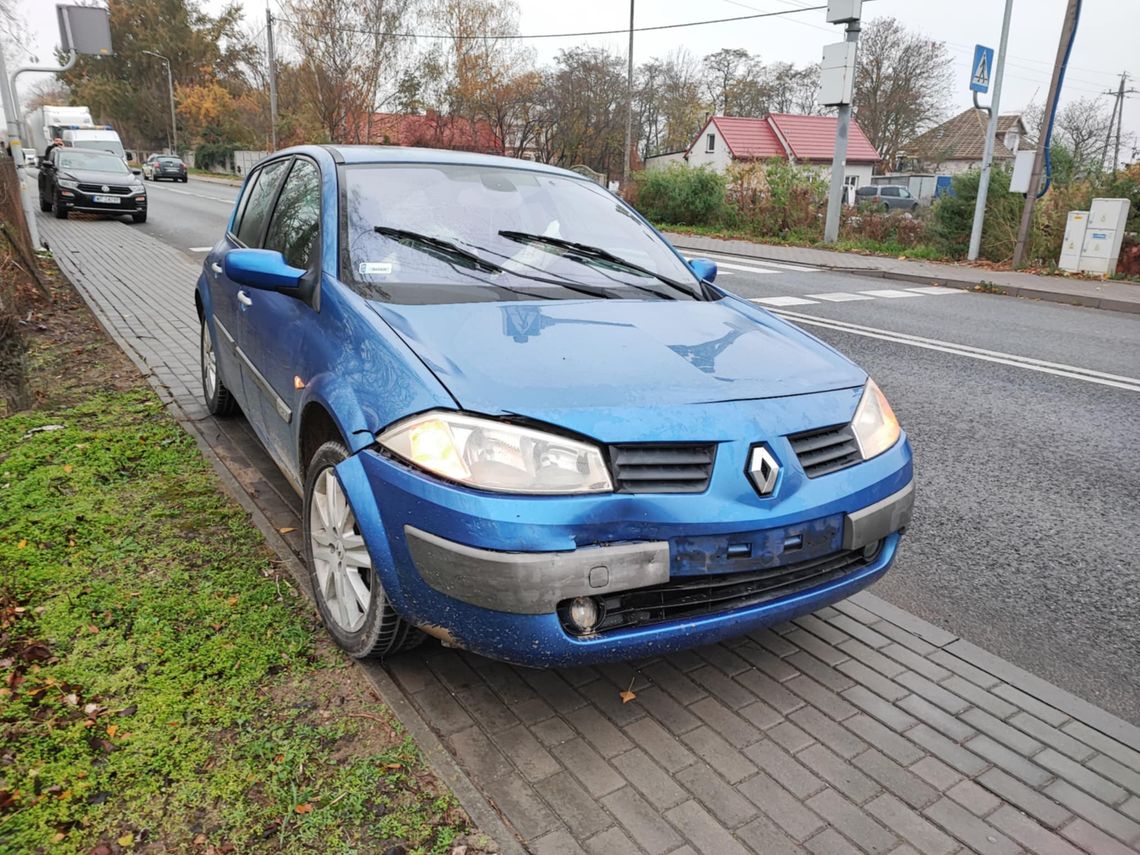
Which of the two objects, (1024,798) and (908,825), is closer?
(908,825)

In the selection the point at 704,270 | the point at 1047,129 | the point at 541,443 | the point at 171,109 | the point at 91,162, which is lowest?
the point at 541,443

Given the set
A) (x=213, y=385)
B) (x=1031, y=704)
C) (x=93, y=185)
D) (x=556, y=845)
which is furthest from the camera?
(x=93, y=185)

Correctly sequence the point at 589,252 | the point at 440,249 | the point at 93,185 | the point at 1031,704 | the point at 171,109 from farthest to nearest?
the point at 171,109
the point at 93,185
the point at 589,252
the point at 440,249
the point at 1031,704

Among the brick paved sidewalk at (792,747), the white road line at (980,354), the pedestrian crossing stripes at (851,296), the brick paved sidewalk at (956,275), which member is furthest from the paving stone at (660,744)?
the brick paved sidewalk at (956,275)

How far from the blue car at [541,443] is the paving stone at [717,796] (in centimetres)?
37

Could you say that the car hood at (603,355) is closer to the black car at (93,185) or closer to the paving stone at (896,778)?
the paving stone at (896,778)

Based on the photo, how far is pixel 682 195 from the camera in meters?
24.9

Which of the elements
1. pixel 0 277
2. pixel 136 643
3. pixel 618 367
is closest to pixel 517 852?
pixel 618 367

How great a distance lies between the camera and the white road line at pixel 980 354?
7.41 metres

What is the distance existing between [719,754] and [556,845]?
0.61 meters

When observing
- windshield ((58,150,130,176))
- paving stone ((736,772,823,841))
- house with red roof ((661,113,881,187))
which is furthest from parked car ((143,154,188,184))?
paving stone ((736,772,823,841))

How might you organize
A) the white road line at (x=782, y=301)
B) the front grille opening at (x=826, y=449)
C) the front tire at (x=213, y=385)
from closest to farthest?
the front grille opening at (x=826, y=449) → the front tire at (x=213, y=385) → the white road line at (x=782, y=301)

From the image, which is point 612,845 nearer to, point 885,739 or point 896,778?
point 896,778

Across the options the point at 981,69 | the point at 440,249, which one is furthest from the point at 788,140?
the point at 440,249
